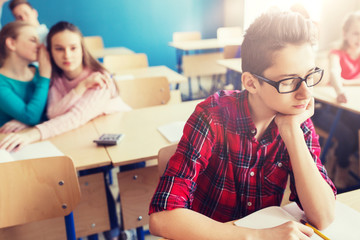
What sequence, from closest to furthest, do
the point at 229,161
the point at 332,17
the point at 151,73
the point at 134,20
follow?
the point at 229,161, the point at 151,73, the point at 332,17, the point at 134,20

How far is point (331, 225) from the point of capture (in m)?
0.78

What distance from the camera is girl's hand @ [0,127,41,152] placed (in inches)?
52.2

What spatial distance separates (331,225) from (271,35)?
1.62 feet

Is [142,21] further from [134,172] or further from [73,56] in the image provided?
[134,172]

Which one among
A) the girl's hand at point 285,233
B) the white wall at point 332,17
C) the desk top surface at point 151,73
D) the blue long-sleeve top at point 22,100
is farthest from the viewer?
the white wall at point 332,17

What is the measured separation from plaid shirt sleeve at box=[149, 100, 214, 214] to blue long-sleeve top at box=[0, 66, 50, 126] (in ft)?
3.65

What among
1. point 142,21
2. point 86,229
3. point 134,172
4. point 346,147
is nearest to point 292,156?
point 134,172

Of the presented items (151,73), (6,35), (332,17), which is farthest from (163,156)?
(332,17)

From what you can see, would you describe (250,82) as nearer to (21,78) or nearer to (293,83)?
(293,83)

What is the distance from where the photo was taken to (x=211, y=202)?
38.9 inches

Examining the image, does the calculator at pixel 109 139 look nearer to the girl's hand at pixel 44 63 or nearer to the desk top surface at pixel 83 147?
the desk top surface at pixel 83 147

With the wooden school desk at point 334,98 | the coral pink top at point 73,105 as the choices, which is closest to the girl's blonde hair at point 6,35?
the coral pink top at point 73,105

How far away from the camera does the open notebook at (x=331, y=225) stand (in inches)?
29.2

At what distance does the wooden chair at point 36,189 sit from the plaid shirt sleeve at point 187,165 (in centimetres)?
39
